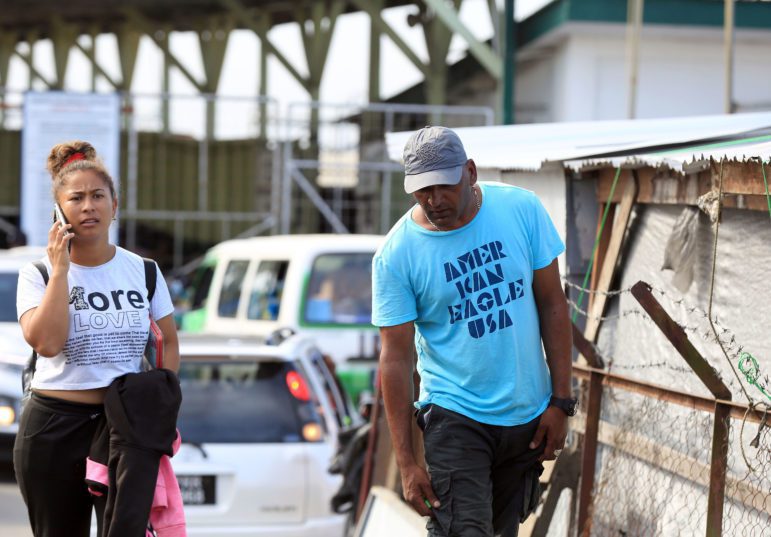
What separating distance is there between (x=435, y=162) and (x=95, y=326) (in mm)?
1344

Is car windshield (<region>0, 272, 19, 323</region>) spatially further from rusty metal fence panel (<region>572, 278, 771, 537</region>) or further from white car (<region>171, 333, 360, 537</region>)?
rusty metal fence panel (<region>572, 278, 771, 537</region>)

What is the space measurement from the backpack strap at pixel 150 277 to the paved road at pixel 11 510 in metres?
3.87

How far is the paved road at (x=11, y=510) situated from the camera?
8.03m

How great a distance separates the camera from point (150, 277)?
462cm

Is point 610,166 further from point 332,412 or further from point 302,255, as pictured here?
point 302,255

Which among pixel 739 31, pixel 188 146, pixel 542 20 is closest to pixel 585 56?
pixel 542 20

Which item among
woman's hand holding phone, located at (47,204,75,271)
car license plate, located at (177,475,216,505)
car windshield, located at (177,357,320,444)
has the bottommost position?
car license plate, located at (177,475,216,505)

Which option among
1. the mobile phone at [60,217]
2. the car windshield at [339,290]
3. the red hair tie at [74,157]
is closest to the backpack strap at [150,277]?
the mobile phone at [60,217]

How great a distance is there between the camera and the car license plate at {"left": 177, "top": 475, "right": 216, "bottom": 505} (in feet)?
22.2

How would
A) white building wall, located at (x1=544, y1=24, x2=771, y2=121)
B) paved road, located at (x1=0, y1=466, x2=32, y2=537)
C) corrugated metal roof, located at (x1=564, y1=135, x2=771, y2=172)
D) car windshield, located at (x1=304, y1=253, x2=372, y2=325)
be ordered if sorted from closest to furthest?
1. corrugated metal roof, located at (x1=564, y1=135, x2=771, y2=172)
2. paved road, located at (x1=0, y1=466, x2=32, y2=537)
3. car windshield, located at (x1=304, y1=253, x2=372, y2=325)
4. white building wall, located at (x1=544, y1=24, x2=771, y2=121)

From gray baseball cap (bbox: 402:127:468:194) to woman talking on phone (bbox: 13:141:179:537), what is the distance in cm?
119

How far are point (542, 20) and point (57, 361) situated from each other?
1301 centimetres

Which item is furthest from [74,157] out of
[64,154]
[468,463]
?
[468,463]

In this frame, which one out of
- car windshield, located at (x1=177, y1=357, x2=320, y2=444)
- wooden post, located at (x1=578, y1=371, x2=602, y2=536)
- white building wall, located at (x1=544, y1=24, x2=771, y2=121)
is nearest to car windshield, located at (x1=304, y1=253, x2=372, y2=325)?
car windshield, located at (x1=177, y1=357, x2=320, y2=444)
